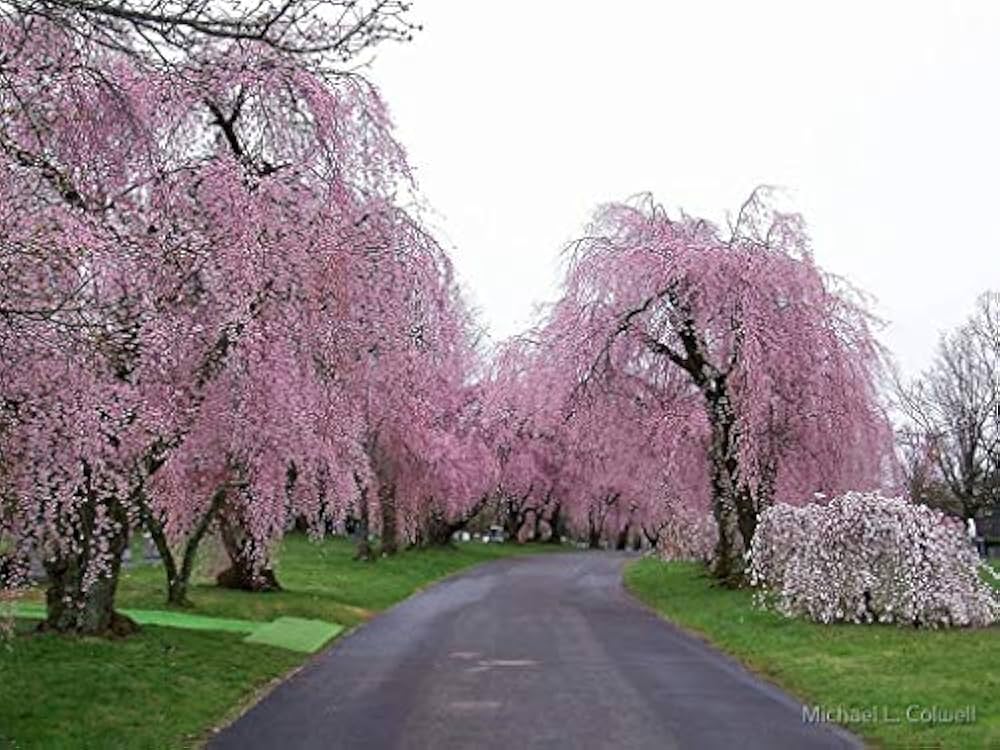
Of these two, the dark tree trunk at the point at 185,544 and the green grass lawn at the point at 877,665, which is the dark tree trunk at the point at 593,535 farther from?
the green grass lawn at the point at 877,665

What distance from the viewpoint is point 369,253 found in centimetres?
1495

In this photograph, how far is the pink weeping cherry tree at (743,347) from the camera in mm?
22500

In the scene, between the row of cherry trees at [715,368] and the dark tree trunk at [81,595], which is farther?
the row of cherry trees at [715,368]

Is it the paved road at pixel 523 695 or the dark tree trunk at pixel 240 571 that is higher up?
the dark tree trunk at pixel 240 571

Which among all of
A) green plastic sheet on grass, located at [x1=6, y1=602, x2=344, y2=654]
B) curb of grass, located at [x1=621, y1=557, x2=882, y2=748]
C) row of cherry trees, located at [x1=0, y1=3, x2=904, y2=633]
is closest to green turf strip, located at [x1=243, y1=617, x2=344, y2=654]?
green plastic sheet on grass, located at [x1=6, y1=602, x2=344, y2=654]

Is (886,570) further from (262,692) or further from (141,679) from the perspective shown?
(141,679)

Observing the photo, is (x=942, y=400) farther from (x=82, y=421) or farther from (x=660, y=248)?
(x=82, y=421)

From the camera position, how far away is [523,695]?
37.5ft

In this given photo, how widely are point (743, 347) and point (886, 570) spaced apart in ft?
20.2

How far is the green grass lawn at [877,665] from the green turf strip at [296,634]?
5.85 metres

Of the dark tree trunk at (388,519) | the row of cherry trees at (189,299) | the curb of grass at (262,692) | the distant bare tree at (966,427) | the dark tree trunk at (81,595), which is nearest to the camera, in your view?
the row of cherry trees at (189,299)

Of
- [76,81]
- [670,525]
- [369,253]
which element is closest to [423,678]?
[369,253]

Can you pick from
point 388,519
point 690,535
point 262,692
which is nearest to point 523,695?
point 262,692

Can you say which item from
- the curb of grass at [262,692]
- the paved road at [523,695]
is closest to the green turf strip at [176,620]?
the curb of grass at [262,692]
